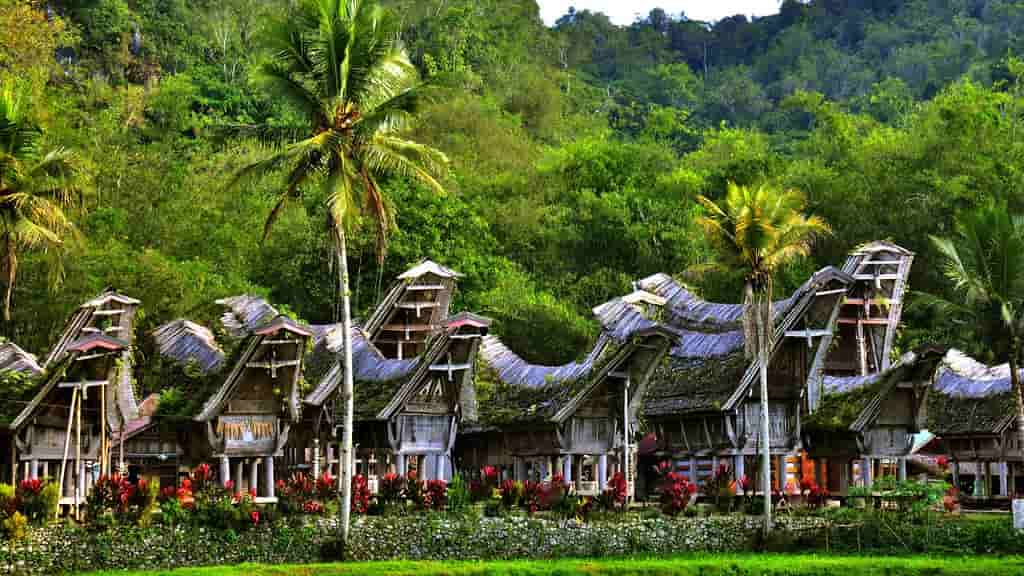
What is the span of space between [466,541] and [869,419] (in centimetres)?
1265

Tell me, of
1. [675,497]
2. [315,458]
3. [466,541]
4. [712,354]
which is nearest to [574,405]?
[675,497]

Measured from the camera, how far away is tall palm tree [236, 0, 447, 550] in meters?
29.8

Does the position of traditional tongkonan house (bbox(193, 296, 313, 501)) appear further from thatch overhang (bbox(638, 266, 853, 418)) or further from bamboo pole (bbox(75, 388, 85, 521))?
thatch overhang (bbox(638, 266, 853, 418))

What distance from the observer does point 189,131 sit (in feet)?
242

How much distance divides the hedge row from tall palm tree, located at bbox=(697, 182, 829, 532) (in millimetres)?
2293

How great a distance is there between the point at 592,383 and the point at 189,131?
4392 centimetres

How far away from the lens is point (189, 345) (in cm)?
3697

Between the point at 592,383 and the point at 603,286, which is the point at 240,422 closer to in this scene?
the point at 592,383

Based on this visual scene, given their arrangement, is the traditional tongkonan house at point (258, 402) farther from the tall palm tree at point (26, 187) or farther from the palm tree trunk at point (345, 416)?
the tall palm tree at point (26, 187)

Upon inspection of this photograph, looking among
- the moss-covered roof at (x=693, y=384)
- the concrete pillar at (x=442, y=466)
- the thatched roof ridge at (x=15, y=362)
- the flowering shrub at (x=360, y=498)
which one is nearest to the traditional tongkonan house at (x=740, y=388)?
the moss-covered roof at (x=693, y=384)

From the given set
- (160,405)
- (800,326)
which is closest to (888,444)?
(800,326)

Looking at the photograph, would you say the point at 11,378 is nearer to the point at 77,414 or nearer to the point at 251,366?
the point at 77,414

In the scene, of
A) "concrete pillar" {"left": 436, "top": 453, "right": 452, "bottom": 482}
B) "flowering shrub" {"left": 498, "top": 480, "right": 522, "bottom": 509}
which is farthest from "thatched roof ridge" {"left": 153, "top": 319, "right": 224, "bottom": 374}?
"flowering shrub" {"left": 498, "top": 480, "right": 522, "bottom": 509}

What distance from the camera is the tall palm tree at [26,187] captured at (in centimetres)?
3241
